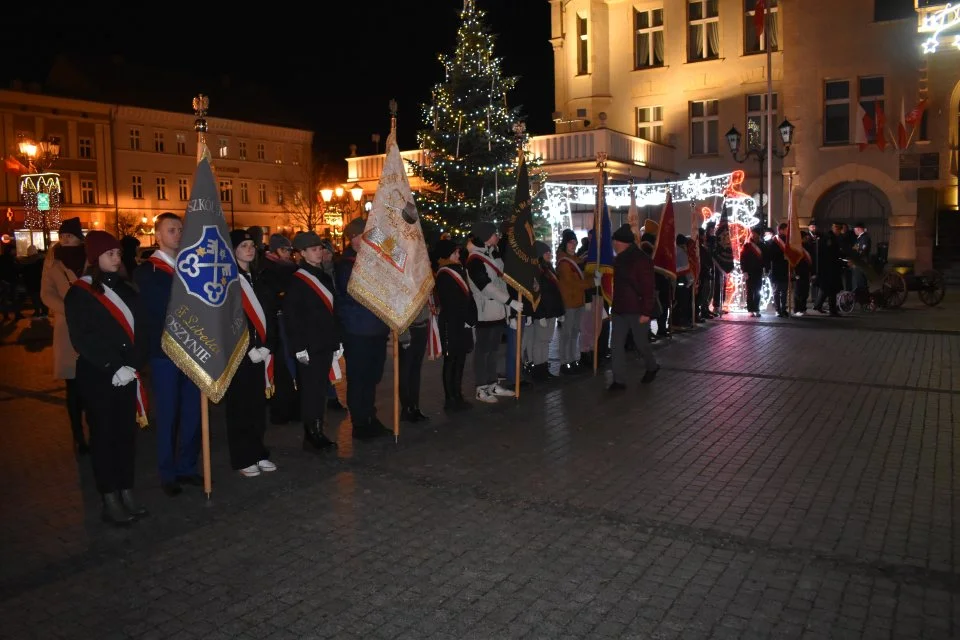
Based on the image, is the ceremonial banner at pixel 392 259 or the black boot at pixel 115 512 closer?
the black boot at pixel 115 512

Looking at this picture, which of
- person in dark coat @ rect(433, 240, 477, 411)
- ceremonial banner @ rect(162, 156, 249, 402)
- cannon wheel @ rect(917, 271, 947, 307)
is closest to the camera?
ceremonial banner @ rect(162, 156, 249, 402)

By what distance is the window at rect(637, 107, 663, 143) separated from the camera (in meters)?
A: 32.5

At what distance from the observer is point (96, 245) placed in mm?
6090

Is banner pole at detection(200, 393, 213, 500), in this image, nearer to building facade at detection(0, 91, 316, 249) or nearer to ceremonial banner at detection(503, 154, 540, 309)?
ceremonial banner at detection(503, 154, 540, 309)

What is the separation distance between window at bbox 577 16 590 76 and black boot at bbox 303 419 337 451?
27.8 metres

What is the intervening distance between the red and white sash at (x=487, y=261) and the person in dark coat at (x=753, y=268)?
10.5m

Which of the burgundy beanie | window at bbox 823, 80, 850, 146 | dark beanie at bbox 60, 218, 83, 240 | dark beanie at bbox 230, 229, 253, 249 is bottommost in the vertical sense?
the burgundy beanie

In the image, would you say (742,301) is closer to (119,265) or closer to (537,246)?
(537,246)

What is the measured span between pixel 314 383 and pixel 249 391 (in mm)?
990

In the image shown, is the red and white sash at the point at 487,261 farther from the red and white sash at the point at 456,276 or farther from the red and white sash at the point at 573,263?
the red and white sash at the point at 573,263

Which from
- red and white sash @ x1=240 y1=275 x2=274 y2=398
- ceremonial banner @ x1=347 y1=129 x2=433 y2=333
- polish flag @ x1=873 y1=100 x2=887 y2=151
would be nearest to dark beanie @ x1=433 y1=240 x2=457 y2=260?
ceremonial banner @ x1=347 y1=129 x2=433 y2=333

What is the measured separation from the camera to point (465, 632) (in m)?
4.29

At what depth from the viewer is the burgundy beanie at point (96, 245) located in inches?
239

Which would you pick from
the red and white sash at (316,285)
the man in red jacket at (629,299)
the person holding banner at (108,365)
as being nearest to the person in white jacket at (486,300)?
the man in red jacket at (629,299)
